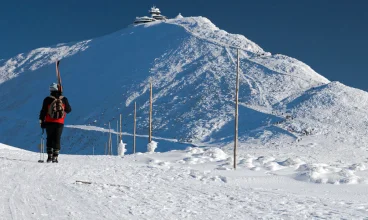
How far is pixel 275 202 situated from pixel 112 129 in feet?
303

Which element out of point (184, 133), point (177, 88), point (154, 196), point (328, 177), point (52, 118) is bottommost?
point (154, 196)

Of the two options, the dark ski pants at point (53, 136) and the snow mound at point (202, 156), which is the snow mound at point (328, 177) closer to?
the snow mound at point (202, 156)

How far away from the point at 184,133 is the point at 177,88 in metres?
26.6

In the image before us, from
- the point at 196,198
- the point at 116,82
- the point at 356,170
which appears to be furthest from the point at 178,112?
the point at 196,198

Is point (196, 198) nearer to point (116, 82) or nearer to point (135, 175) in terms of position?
point (135, 175)

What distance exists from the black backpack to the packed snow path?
1212mm

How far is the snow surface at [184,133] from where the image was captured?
724cm

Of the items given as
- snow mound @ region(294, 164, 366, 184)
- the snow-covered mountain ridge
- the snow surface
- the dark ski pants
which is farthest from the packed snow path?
the snow-covered mountain ridge

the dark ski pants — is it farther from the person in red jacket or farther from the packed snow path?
the packed snow path

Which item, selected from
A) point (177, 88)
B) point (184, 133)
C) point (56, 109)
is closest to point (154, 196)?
point (56, 109)

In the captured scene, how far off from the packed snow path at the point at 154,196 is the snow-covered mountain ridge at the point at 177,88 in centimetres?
6811

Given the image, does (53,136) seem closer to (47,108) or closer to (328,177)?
(47,108)

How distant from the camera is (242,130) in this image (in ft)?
282

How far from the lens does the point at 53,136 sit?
40.3 ft
